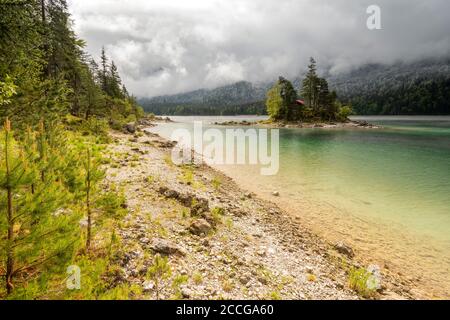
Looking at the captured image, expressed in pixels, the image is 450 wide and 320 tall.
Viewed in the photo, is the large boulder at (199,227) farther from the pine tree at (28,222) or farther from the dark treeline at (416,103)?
the dark treeline at (416,103)

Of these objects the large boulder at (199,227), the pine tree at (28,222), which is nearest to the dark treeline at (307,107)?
the large boulder at (199,227)

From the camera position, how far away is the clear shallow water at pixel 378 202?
33.7 ft

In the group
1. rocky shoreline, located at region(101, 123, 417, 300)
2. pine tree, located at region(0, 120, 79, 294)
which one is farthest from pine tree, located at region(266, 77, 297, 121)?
pine tree, located at region(0, 120, 79, 294)

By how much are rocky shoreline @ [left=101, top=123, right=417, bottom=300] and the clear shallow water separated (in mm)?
1736

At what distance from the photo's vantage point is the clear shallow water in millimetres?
10266

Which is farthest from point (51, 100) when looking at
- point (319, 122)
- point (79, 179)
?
point (319, 122)

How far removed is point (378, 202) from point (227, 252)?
12444 mm

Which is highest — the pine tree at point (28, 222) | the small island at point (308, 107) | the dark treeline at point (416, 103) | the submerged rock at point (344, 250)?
the dark treeline at point (416, 103)

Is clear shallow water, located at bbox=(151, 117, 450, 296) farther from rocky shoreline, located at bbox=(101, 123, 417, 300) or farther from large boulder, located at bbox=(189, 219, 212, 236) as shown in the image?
large boulder, located at bbox=(189, 219, 212, 236)

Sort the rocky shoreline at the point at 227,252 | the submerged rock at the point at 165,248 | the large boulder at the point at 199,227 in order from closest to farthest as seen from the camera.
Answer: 1. the rocky shoreline at the point at 227,252
2. the submerged rock at the point at 165,248
3. the large boulder at the point at 199,227

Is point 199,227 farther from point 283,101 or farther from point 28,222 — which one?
point 283,101

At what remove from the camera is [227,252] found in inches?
325

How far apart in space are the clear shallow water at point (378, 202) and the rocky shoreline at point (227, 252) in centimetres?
174
